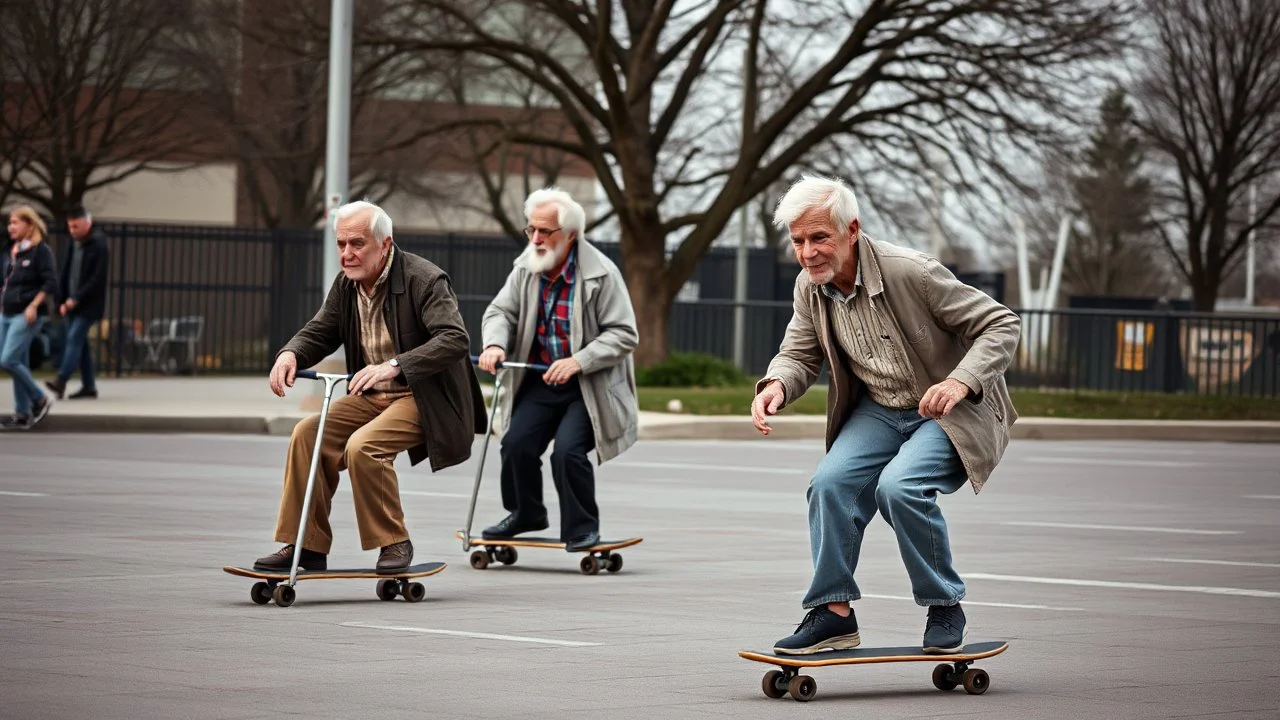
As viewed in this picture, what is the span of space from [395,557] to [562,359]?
171 cm

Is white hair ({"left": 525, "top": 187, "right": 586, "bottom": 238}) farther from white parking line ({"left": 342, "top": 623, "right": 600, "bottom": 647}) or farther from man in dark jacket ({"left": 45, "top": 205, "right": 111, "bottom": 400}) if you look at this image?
man in dark jacket ({"left": 45, "top": 205, "right": 111, "bottom": 400})

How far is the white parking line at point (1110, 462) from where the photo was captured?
1878 cm

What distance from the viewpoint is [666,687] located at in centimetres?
655

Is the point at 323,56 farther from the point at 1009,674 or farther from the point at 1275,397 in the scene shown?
the point at 1009,674

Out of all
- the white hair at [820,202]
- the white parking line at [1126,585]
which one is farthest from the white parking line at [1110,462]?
the white hair at [820,202]

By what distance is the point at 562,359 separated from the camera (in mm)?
10000

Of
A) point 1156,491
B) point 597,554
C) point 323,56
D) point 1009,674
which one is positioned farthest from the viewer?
point 323,56

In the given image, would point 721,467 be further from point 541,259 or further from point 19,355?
point 541,259

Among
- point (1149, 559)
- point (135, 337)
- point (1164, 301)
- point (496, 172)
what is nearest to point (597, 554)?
point (1149, 559)

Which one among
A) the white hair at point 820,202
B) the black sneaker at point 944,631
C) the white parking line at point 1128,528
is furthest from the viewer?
the white parking line at point 1128,528

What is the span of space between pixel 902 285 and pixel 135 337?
24567 mm

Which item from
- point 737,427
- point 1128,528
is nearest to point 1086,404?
point 737,427

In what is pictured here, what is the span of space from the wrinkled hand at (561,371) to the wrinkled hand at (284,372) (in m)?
1.60

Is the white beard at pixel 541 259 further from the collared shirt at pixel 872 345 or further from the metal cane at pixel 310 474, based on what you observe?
the collared shirt at pixel 872 345
